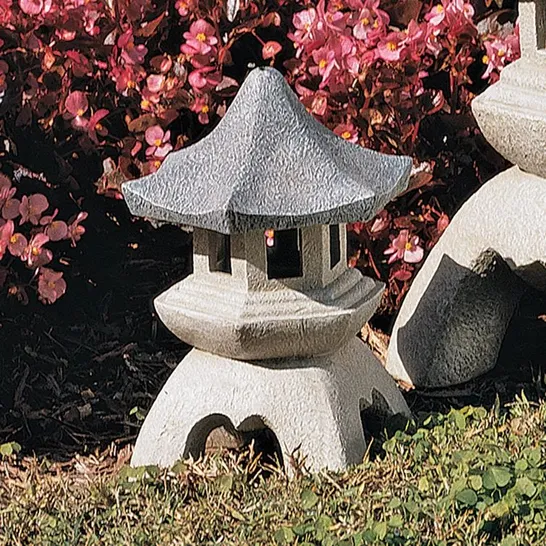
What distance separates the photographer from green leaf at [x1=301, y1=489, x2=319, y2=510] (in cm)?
310

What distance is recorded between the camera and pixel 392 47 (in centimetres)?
378

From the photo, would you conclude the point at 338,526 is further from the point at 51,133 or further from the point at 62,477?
the point at 51,133

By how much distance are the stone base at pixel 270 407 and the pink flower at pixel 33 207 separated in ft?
1.98

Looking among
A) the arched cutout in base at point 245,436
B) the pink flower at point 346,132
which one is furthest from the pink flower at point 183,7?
the arched cutout in base at point 245,436

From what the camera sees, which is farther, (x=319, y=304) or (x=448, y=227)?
(x=448, y=227)

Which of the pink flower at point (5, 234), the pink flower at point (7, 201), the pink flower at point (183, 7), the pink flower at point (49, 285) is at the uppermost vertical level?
the pink flower at point (183, 7)

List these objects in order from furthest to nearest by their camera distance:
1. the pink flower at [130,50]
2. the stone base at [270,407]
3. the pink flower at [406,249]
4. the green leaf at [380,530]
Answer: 1. the pink flower at [406,249]
2. the pink flower at [130,50]
3. the stone base at [270,407]
4. the green leaf at [380,530]

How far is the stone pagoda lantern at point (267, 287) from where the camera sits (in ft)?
10.3

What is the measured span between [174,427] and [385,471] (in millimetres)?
522

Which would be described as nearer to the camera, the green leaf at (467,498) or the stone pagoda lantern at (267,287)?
the green leaf at (467,498)

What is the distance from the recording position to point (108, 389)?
3.99 meters

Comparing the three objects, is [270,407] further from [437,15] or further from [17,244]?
[437,15]

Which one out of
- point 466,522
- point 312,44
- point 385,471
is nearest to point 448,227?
point 312,44

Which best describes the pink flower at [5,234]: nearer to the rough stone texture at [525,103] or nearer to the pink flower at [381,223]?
the pink flower at [381,223]
